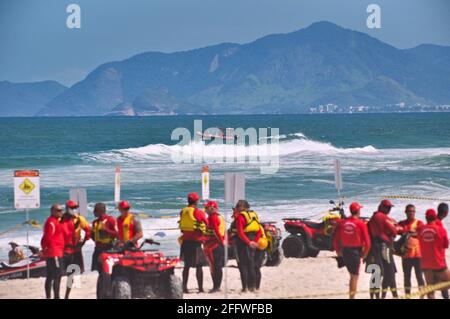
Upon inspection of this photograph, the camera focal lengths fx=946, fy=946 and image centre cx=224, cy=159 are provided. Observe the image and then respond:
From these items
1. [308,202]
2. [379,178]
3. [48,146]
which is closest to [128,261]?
[308,202]

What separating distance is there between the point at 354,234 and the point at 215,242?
8.21 ft

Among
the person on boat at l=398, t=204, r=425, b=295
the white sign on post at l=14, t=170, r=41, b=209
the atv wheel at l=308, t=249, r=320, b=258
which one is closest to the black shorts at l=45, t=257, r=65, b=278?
the white sign on post at l=14, t=170, r=41, b=209

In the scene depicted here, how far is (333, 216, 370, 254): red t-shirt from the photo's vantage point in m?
12.9

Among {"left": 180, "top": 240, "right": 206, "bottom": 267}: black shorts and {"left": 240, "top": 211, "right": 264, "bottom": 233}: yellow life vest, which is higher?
{"left": 240, "top": 211, "right": 264, "bottom": 233}: yellow life vest

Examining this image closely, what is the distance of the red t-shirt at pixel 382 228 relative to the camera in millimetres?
13070

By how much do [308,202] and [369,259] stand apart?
18297mm

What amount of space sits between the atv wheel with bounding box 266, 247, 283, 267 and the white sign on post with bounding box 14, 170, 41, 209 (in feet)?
15.9

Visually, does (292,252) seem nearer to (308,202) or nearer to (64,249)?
(64,249)

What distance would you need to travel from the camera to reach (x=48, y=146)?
91.6 metres

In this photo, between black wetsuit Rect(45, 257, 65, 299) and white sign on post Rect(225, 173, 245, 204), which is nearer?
black wetsuit Rect(45, 257, 65, 299)

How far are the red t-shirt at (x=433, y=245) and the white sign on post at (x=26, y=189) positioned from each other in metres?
6.48

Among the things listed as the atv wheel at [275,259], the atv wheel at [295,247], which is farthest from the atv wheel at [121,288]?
the atv wheel at [295,247]

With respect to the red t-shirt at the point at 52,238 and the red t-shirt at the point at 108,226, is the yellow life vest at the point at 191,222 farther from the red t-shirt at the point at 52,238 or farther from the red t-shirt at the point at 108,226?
the red t-shirt at the point at 52,238

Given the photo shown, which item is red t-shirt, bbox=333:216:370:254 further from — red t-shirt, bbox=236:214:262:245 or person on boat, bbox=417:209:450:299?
red t-shirt, bbox=236:214:262:245
